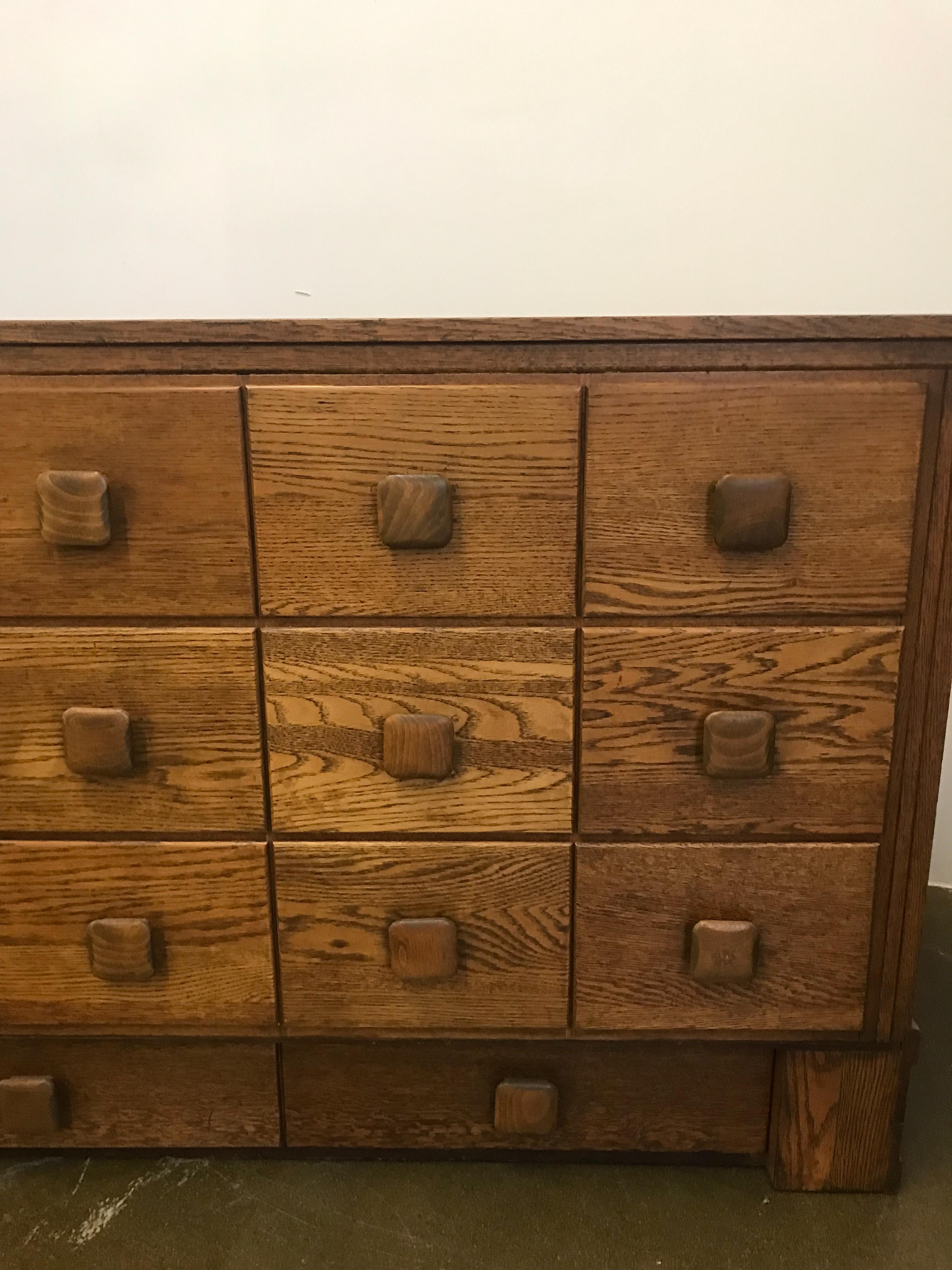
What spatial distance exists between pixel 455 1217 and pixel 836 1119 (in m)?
0.42

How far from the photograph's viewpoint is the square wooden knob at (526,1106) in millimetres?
899

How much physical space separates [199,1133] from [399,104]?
4.36 feet

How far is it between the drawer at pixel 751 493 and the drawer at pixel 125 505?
328 mm

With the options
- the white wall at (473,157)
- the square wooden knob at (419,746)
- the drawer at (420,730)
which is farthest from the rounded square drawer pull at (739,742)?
the white wall at (473,157)

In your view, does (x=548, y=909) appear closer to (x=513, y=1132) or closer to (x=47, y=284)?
(x=513, y=1132)

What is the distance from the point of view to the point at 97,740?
79 cm

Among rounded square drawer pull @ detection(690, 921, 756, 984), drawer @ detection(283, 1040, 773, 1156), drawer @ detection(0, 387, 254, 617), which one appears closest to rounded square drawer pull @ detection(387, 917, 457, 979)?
drawer @ detection(283, 1040, 773, 1156)

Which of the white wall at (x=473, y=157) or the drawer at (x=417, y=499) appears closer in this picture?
the drawer at (x=417, y=499)

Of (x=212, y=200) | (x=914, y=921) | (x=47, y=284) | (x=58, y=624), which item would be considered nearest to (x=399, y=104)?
(x=212, y=200)

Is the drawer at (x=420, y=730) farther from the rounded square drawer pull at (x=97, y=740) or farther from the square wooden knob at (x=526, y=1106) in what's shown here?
the square wooden knob at (x=526, y=1106)

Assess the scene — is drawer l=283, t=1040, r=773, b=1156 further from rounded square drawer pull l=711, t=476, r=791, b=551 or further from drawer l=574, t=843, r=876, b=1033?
rounded square drawer pull l=711, t=476, r=791, b=551

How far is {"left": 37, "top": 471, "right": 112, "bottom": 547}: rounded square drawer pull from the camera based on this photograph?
2.43 ft

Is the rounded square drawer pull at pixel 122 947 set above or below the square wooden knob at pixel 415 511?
below

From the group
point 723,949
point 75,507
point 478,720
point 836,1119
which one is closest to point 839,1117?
point 836,1119
